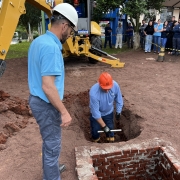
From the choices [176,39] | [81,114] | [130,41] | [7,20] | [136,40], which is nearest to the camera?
[7,20]

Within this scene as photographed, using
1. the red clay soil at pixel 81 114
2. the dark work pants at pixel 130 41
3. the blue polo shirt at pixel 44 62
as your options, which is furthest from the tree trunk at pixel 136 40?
the blue polo shirt at pixel 44 62

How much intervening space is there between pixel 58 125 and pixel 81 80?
512 centimetres

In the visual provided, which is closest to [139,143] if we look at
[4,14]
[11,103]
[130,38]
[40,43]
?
[40,43]

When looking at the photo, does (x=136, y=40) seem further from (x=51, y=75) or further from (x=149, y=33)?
(x=51, y=75)

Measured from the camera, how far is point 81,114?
5539 millimetres

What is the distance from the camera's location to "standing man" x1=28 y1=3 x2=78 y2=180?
205cm

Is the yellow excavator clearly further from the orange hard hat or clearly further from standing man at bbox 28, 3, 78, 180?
standing man at bbox 28, 3, 78, 180


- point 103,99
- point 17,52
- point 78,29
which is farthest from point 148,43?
point 103,99

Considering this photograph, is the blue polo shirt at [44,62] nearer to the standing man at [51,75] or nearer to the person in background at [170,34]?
the standing man at [51,75]

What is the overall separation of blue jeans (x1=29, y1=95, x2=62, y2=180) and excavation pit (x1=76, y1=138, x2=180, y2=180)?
1.53 feet

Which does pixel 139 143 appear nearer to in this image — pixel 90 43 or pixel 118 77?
pixel 118 77

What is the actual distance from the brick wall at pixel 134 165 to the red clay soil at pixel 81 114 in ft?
1.05

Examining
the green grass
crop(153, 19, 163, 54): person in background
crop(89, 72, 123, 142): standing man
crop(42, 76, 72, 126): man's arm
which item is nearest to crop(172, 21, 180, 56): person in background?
crop(153, 19, 163, 54): person in background

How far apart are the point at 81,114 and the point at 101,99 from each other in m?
1.72
